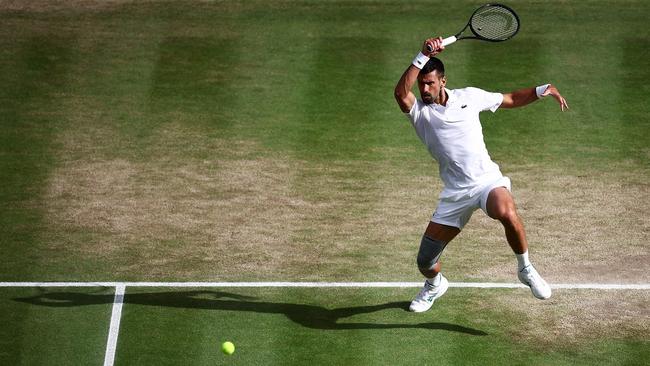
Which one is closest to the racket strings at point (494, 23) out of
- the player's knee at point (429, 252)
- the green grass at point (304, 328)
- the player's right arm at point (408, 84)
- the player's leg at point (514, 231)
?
the player's right arm at point (408, 84)

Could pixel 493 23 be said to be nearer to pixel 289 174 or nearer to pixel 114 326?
pixel 289 174

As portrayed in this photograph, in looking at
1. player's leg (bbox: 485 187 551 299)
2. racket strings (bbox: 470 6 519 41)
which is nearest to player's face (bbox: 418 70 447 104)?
racket strings (bbox: 470 6 519 41)

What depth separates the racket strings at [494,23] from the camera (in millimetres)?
12492

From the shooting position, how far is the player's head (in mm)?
11773

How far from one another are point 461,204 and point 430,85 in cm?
124

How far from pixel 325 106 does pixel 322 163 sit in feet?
5.89

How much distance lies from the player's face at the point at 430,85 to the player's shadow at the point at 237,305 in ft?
7.54

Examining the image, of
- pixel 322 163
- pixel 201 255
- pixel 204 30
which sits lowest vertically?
pixel 201 255

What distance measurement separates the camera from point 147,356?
1157cm

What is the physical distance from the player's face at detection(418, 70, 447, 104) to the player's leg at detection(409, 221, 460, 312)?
1300 millimetres

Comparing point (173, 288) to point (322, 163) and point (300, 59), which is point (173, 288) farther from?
point (300, 59)

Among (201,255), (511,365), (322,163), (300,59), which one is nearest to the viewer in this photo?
(511,365)

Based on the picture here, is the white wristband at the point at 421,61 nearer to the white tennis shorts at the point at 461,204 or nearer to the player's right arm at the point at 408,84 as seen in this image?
the player's right arm at the point at 408,84

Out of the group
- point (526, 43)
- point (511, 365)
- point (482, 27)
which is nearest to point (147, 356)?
point (511, 365)
